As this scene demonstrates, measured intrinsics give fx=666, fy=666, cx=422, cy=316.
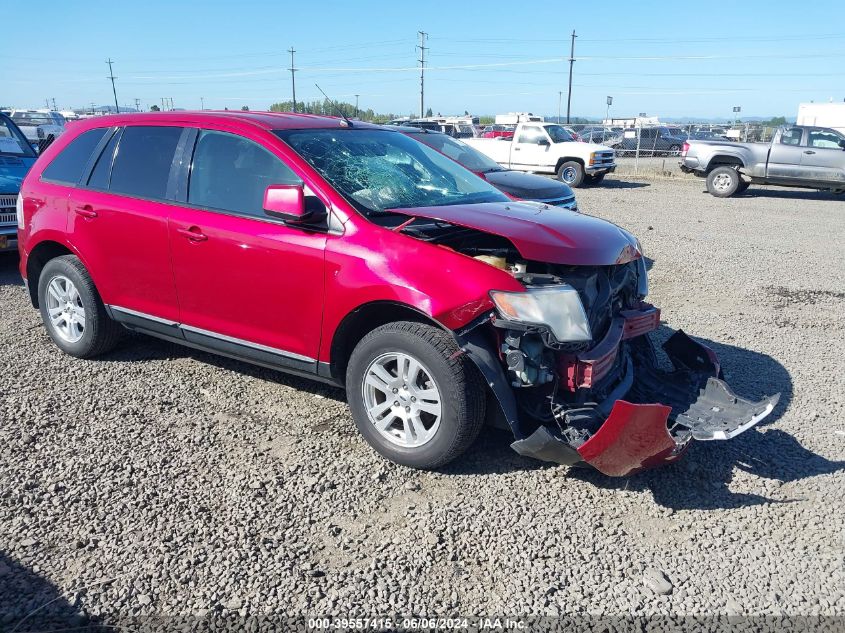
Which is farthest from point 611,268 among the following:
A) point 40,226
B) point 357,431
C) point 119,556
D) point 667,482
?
point 40,226

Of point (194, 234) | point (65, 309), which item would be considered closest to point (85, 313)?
point (65, 309)

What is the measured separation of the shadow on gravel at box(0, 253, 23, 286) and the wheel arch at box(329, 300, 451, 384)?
215 inches

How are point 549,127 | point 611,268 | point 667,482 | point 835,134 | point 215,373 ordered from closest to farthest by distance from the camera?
point 667,482, point 611,268, point 215,373, point 835,134, point 549,127

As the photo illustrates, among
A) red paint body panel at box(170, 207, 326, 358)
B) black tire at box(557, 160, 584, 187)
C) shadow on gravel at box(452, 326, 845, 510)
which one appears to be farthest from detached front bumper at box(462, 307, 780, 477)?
black tire at box(557, 160, 584, 187)

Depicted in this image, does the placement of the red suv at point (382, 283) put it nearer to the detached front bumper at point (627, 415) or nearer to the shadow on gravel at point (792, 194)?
the detached front bumper at point (627, 415)

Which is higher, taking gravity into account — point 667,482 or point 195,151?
point 195,151

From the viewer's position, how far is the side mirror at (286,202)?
12.1 ft

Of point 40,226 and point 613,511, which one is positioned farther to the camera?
point 40,226

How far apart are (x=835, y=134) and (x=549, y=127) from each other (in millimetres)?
7487

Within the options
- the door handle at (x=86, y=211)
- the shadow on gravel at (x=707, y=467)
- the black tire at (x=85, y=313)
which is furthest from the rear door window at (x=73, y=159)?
the shadow on gravel at (x=707, y=467)

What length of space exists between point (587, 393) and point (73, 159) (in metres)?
4.19

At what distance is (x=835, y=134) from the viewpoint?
56.8 feet

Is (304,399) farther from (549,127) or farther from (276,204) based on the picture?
(549,127)

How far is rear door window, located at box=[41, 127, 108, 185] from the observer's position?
5.00 m
